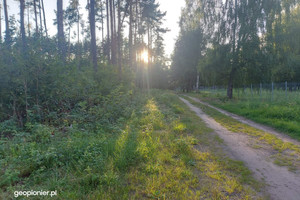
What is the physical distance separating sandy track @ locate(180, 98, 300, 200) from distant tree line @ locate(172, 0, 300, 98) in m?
12.9

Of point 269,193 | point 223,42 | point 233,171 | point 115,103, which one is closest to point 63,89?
point 115,103

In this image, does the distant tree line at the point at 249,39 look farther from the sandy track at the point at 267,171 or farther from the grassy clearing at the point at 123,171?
the grassy clearing at the point at 123,171

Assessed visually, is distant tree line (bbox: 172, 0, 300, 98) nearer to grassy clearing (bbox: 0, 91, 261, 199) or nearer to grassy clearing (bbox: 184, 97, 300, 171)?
grassy clearing (bbox: 184, 97, 300, 171)

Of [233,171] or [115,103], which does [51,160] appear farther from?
[115,103]

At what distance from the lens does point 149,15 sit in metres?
19.2

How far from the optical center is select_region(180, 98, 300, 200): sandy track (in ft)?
8.45

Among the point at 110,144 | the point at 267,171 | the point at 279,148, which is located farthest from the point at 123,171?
the point at 279,148

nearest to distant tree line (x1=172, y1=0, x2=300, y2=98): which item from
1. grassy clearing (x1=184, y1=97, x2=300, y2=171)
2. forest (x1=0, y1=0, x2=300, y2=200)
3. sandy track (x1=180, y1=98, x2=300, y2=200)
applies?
forest (x1=0, y1=0, x2=300, y2=200)

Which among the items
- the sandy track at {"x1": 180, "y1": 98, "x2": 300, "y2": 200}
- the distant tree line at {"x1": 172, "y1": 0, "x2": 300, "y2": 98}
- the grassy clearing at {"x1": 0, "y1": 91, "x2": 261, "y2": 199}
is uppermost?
the distant tree line at {"x1": 172, "y1": 0, "x2": 300, "y2": 98}

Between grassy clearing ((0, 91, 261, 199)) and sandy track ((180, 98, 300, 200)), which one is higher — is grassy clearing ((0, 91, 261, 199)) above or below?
above

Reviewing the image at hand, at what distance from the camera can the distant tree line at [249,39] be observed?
566 inches

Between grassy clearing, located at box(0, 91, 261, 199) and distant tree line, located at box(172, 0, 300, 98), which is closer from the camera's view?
grassy clearing, located at box(0, 91, 261, 199)

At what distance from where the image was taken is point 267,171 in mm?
3234

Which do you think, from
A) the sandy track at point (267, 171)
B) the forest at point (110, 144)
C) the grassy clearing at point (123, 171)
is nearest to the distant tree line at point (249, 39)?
the forest at point (110, 144)
